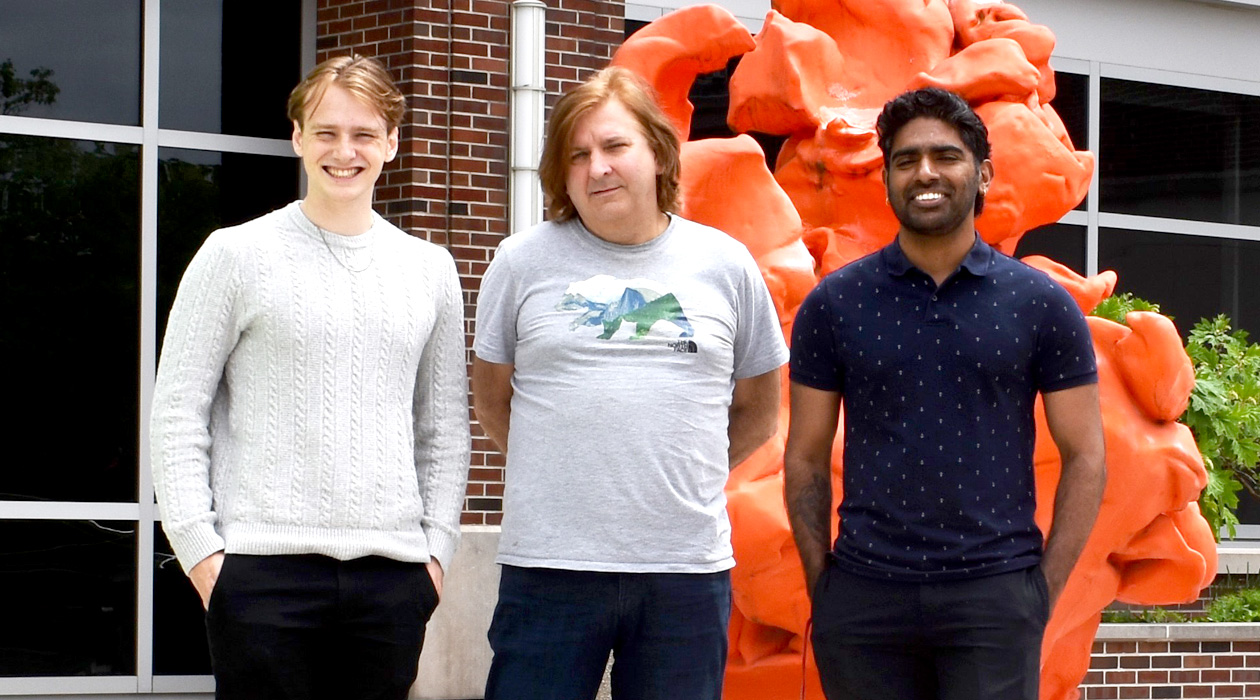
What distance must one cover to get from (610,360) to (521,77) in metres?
5.33

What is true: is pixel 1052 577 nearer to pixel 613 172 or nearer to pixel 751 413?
pixel 751 413

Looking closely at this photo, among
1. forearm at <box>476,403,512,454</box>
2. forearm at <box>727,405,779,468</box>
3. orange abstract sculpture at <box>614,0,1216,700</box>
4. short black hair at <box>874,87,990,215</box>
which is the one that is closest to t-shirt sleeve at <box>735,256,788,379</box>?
forearm at <box>727,405,779,468</box>

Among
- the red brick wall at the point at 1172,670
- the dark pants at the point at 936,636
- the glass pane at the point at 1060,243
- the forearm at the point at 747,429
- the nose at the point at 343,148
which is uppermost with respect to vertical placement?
the glass pane at the point at 1060,243

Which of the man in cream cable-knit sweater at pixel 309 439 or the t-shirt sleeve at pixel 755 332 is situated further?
the t-shirt sleeve at pixel 755 332

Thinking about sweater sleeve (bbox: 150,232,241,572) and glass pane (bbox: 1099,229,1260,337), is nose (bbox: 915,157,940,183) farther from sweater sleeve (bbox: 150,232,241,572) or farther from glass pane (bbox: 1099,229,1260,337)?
glass pane (bbox: 1099,229,1260,337)

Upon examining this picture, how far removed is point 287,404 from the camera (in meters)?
3.21

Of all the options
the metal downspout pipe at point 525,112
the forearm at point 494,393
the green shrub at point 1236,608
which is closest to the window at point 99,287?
the metal downspout pipe at point 525,112

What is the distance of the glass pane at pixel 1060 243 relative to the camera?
38.0 ft

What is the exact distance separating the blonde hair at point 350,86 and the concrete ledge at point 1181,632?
5.96 meters

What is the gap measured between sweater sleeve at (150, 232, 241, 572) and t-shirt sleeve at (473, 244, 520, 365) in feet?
1.53

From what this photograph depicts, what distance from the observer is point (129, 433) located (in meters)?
8.65

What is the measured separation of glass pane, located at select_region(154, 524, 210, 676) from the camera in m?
8.65

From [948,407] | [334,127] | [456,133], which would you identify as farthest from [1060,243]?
[334,127]

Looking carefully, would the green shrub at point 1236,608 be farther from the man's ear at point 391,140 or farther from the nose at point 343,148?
the nose at point 343,148
